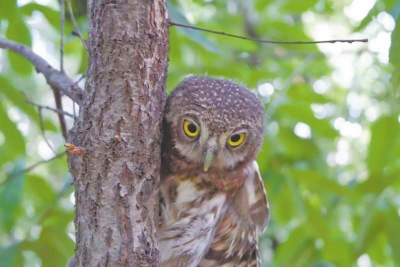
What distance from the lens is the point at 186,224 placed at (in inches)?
81.5

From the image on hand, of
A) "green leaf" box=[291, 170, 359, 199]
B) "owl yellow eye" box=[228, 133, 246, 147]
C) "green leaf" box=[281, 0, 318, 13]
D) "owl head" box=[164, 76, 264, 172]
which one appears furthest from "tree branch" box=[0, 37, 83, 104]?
"green leaf" box=[281, 0, 318, 13]

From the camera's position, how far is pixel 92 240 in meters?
1.50

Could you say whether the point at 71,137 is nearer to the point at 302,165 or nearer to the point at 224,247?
the point at 224,247

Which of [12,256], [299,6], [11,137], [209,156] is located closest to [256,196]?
[209,156]

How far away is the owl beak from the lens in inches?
77.3

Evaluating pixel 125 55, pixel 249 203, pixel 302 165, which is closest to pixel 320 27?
pixel 302 165

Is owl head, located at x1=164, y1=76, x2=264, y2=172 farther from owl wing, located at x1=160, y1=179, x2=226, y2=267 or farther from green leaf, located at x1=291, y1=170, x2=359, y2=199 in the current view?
green leaf, located at x1=291, y1=170, x2=359, y2=199

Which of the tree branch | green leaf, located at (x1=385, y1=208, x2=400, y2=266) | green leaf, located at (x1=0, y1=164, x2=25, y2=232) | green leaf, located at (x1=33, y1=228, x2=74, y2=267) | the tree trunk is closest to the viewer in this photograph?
the tree trunk

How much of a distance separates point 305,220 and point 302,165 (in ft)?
1.13

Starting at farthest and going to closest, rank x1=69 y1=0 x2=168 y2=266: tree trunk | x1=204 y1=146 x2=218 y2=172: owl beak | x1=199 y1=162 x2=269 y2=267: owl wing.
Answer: x1=199 y1=162 x2=269 y2=267: owl wing, x1=204 y1=146 x2=218 y2=172: owl beak, x1=69 y1=0 x2=168 y2=266: tree trunk

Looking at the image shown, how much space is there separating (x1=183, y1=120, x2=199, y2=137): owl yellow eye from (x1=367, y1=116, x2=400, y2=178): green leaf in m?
0.98

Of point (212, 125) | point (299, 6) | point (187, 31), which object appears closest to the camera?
point (212, 125)

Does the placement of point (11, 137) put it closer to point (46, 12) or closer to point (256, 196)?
point (46, 12)

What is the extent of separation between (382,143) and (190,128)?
3.43 feet
